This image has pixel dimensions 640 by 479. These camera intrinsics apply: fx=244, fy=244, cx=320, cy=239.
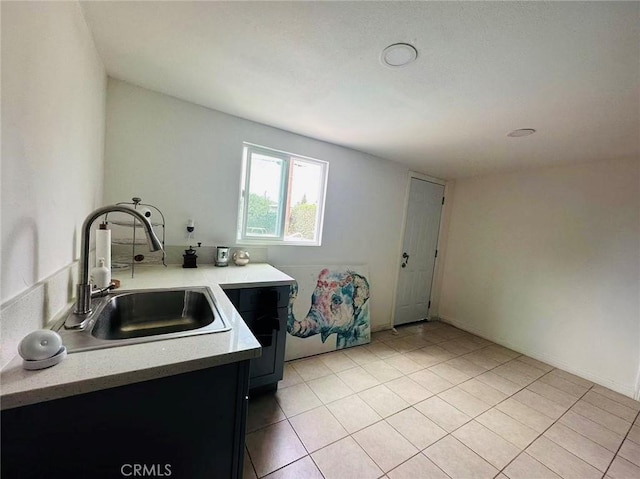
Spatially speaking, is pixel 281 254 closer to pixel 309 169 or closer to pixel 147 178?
pixel 309 169

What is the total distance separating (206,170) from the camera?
6.74 ft

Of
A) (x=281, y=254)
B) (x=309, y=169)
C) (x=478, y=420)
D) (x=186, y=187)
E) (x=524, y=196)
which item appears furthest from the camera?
(x=524, y=196)

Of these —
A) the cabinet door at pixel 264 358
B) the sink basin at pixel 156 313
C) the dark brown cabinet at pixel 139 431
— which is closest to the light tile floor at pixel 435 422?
the cabinet door at pixel 264 358

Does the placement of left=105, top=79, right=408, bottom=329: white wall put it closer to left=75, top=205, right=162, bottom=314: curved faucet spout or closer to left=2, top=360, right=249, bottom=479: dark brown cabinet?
left=75, top=205, right=162, bottom=314: curved faucet spout

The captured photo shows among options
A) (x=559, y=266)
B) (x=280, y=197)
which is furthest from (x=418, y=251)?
(x=280, y=197)

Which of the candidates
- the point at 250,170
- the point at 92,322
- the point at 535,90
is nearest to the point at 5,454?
the point at 92,322

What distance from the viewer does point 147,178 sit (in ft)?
6.11

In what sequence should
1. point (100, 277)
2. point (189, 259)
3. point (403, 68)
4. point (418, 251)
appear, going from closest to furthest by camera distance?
point (100, 277)
point (403, 68)
point (189, 259)
point (418, 251)

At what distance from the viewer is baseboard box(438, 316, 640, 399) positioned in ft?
7.55

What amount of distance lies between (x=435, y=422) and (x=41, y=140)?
102 inches

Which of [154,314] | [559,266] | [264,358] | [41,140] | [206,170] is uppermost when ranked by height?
[206,170]

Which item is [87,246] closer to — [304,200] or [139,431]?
[139,431]

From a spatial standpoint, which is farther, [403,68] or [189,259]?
[189,259]

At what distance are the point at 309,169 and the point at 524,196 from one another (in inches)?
106
